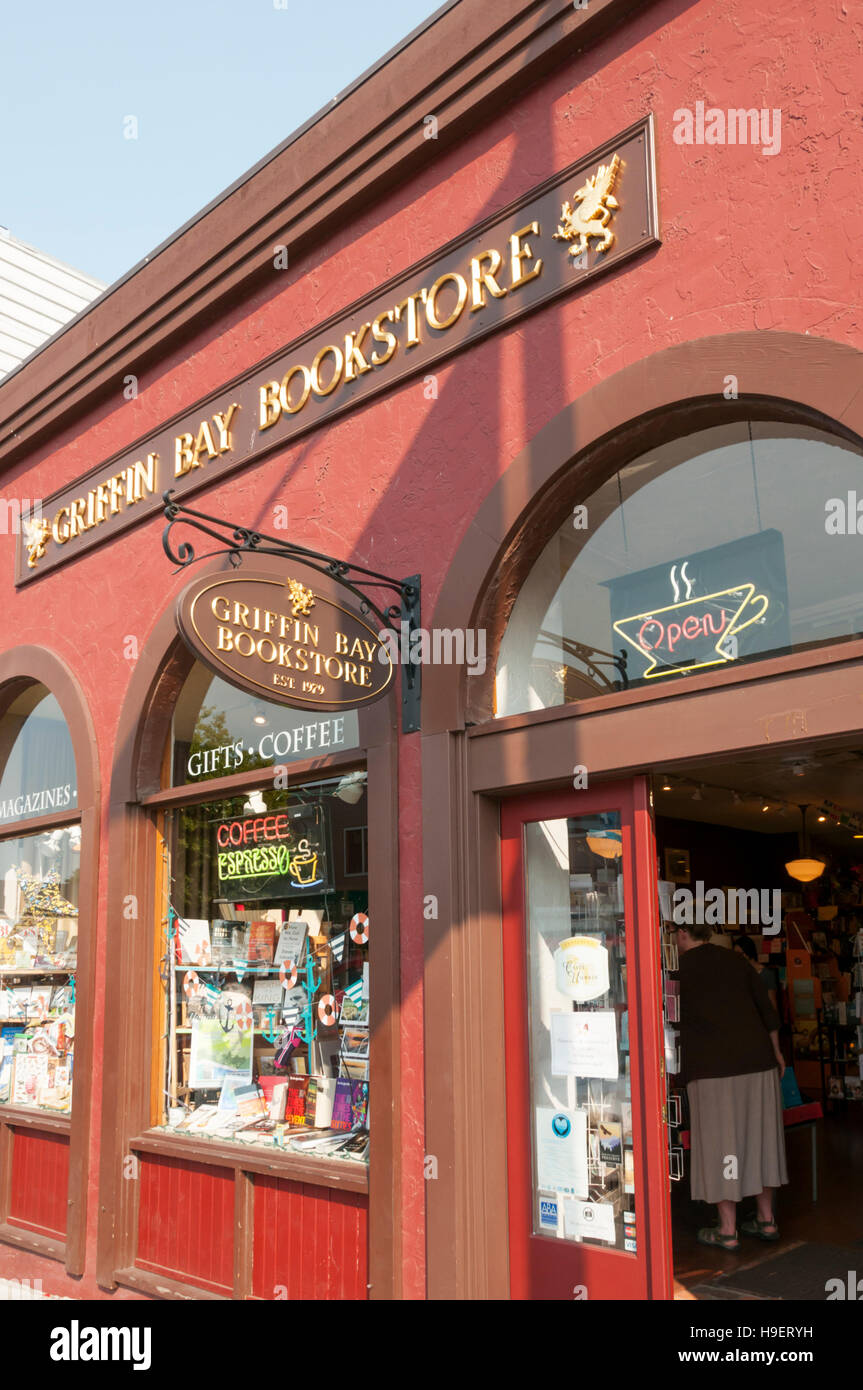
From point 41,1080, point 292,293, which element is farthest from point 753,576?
point 41,1080

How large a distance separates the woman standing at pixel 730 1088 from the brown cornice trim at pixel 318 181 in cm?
468

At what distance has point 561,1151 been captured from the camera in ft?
14.9

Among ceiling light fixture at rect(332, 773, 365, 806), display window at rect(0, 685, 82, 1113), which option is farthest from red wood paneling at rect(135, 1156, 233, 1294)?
ceiling light fixture at rect(332, 773, 365, 806)

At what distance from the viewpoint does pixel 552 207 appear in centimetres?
494

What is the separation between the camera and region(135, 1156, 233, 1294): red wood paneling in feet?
19.0

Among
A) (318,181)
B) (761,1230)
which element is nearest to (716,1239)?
(761,1230)

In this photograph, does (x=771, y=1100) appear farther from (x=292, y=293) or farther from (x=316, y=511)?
(x=292, y=293)

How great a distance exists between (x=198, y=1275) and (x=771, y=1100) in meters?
3.34

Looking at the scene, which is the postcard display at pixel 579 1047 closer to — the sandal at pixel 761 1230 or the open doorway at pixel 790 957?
the open doorway at pixel 790 957

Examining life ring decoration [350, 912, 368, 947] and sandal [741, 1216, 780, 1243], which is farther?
sandal [741, 1216, 780, 1243]

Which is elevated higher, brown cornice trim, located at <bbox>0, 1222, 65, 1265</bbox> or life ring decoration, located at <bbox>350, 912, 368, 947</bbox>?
life ring decoration, located at <bbox>350, 912, 368, 947</bbox>

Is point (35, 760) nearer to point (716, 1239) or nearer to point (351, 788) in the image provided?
point (351, 788)

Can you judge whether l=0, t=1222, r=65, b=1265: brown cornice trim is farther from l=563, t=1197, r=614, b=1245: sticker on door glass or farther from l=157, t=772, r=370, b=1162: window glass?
l=563, t=1197, r=614, b=1245: sticker on door glass

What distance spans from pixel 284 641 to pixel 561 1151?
2.29m
